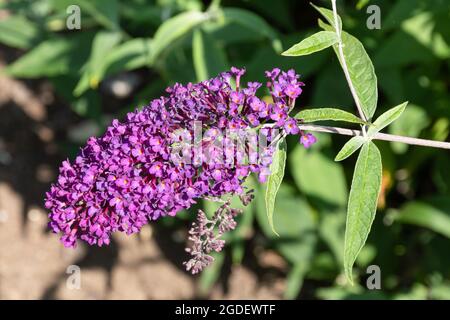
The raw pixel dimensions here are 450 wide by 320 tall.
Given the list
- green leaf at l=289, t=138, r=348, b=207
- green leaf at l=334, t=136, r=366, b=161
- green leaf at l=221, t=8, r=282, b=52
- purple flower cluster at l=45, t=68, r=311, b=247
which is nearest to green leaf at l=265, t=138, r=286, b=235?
purple flower cluster at l=45, t=68, r=311, b=247

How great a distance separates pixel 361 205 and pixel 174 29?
1.42m

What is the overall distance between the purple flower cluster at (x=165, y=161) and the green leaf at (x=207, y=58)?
3.23 feet

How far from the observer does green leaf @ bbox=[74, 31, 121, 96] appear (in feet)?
10.8

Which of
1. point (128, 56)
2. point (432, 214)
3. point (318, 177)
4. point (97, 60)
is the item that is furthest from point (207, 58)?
point (432, 214)

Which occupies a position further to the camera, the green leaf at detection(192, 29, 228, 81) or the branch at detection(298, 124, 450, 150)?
the green leaf at detection(192, 29, 228, 81)

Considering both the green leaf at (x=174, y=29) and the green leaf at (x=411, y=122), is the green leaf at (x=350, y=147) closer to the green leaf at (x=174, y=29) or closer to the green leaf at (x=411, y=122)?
the green leaf at (x=174, y=29)

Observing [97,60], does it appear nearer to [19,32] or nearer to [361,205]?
[19,32]

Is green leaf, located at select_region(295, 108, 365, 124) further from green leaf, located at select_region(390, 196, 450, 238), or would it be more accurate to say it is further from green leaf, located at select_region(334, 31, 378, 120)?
green leaf, located at select_region(390, 196, 450, 238)

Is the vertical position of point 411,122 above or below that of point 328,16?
above

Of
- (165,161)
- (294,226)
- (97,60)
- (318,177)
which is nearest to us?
(165,161)

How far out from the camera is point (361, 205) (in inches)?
84.4

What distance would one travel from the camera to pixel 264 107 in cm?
209

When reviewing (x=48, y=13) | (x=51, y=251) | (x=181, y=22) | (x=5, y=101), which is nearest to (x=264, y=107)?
(x=181, y=22)

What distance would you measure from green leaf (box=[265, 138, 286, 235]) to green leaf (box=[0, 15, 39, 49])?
216 centimetres
